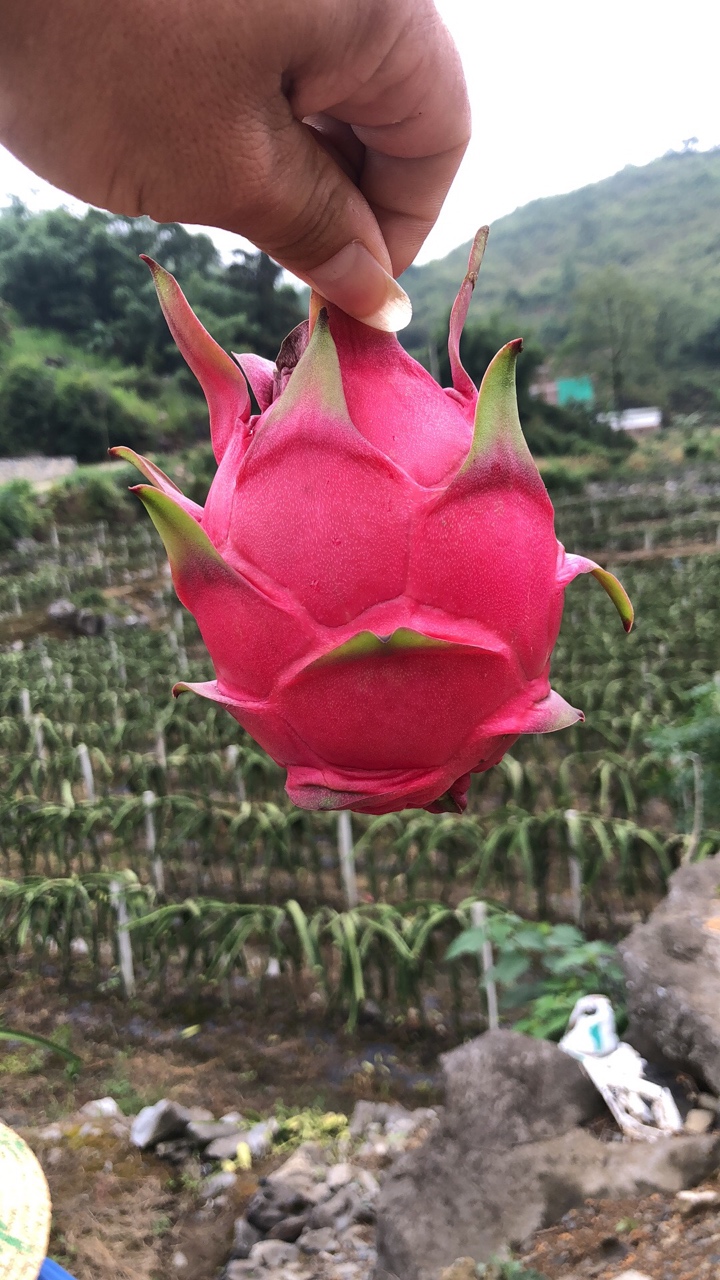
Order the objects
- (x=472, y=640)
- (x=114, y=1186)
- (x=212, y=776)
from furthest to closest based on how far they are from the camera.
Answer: (x=212, y=776), (x=114, y=1186), (x=472, y=640)

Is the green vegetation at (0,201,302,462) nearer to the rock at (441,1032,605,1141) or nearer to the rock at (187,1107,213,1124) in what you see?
the rock at (187,1107,213,1124)

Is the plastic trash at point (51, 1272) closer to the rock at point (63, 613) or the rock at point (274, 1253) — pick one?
the rock at point (274, 1253)

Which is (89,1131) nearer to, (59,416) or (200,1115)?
(200,1115)

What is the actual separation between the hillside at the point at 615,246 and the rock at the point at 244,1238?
29980mm

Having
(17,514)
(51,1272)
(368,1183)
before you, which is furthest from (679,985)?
(17,514)

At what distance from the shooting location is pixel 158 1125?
1786 millimetres

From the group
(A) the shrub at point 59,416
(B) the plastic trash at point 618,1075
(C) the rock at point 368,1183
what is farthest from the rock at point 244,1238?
(A) the shrub at point 59,416

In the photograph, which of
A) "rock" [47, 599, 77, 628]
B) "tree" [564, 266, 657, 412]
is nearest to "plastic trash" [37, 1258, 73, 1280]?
"rock" [47, 599, 77, 628]

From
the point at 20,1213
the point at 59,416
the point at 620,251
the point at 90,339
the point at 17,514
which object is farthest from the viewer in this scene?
the point at 620,251

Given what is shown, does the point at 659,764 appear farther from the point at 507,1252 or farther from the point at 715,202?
the point at 715,202

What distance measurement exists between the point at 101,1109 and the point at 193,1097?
0.68 ft

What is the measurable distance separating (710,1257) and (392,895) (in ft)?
5.58

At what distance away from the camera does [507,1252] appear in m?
1.29

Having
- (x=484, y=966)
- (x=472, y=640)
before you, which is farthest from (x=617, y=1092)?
(x=472, y=640)
